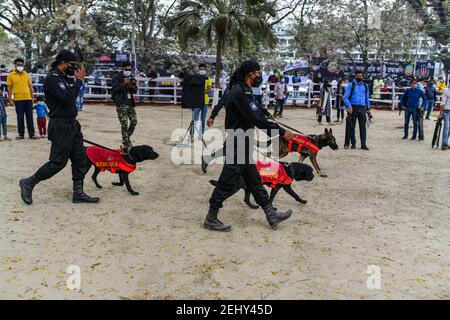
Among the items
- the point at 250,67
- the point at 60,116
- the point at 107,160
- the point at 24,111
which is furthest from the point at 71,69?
the point at 24,111

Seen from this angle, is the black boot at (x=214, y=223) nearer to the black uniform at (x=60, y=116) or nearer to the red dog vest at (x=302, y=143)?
the black uniform at (x=60, y=116)

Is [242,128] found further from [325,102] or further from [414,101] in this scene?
[325,102]

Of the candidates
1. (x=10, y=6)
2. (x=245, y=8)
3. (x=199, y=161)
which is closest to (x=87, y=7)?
(x=10, y=6)

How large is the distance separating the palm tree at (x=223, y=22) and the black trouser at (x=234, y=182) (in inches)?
509

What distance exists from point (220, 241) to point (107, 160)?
2313 millimetres

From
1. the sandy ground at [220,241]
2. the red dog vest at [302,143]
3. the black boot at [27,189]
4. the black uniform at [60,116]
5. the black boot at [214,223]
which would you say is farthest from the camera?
the red dog vest at [302,143]

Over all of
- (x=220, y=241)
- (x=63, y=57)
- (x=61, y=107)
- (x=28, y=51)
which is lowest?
(x=220, y=241)

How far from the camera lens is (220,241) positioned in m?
4.56

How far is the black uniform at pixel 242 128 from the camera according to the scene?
457 cm

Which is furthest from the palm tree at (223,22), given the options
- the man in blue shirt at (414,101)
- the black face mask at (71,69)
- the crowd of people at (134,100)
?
the black face mask at (71,69)

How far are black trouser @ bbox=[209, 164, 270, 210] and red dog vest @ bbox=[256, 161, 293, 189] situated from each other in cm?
37

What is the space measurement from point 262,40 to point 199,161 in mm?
9987

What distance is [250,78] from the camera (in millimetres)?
4715
